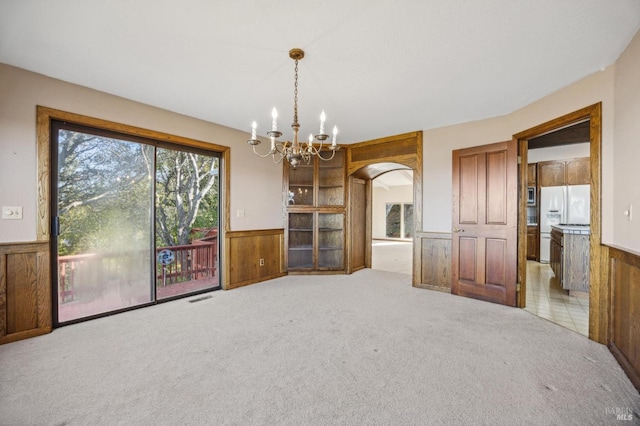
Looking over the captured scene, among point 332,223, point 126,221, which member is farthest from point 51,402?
point 332,223

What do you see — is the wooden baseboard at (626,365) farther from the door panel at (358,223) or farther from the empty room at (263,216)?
the door panel at (358,223)

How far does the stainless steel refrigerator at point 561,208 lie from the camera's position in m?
5.89

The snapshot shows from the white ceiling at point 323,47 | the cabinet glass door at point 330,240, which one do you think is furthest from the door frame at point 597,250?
the cabinet glass door at point 330,240

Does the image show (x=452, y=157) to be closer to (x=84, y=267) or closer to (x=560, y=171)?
(x=560, y=171)

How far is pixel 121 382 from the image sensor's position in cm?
196

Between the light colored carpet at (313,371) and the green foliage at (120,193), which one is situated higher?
the green foliage at (120,193)

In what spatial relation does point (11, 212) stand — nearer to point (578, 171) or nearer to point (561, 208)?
point (561, 208)

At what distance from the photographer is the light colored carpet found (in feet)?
5.47

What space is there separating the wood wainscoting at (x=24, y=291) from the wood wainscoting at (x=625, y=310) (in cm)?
502

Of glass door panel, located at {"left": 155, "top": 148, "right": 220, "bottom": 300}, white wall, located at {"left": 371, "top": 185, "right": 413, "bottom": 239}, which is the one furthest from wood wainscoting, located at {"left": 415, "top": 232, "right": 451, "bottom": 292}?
white wall, located at {"left": 371, "top": 185, "right": 413, "bottom": 239}

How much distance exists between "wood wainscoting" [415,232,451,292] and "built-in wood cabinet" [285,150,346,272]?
1.58 metres

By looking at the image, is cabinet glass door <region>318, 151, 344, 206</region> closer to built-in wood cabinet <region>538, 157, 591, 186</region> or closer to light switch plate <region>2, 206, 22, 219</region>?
light switch plate <region>2, 206, 22, 219</region>

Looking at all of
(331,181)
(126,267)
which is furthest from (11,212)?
(331,181)

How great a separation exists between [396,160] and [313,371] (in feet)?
12.2
